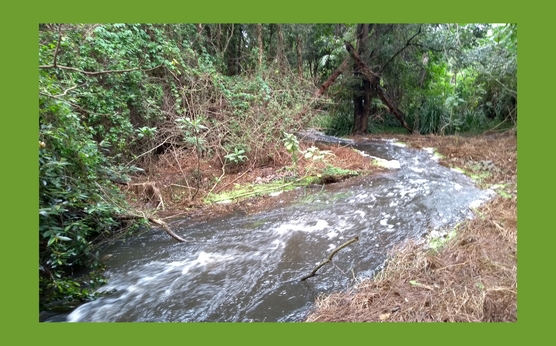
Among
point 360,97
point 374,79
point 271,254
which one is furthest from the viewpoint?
point 360,97

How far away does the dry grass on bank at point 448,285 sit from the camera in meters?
2.10

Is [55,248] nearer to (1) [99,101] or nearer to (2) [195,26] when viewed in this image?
(1) [99,101]

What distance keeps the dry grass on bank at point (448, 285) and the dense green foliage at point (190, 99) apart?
2.36m

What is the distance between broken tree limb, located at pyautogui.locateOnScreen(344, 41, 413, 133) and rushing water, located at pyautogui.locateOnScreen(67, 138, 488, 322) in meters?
6.34

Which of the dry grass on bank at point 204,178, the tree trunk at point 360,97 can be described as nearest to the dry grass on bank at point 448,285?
the dry grass on bank at point 204,178

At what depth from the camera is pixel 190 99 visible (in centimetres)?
700

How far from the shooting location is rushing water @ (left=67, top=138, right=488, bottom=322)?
2637mm

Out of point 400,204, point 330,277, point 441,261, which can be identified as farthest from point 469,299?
point 400,204

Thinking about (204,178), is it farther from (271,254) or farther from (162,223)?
(271,254)

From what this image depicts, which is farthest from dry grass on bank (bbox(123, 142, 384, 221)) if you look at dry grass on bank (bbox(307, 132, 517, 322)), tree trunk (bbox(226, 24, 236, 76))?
tree trunk (bbox(226, 24, 236, 76))

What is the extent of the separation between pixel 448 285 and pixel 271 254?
1.83 m

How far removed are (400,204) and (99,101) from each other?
17.8 feet

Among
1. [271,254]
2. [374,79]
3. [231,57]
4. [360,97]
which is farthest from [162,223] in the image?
[360,97]

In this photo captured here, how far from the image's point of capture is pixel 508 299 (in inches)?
82.6
